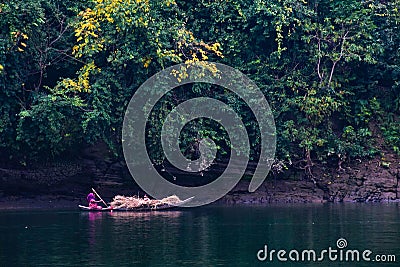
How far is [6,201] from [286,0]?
1492 centimetres

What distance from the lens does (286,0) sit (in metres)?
32.8

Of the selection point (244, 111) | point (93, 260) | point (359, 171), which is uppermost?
→ point (244, 111)

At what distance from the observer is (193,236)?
22.3 m

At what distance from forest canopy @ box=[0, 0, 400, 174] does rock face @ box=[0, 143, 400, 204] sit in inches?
25.8

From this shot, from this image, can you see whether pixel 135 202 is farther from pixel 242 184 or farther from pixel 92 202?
pixel 242 184

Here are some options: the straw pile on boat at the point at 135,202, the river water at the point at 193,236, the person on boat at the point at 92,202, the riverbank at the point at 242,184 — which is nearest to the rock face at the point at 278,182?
the riverbank at the point at 242,184

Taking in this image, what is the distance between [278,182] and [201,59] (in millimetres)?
6563

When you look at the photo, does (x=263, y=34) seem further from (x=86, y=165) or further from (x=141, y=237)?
(x=141, y=237)

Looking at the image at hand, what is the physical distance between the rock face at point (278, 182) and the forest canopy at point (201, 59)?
0.65 meters

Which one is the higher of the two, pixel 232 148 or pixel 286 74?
pixel 286 74

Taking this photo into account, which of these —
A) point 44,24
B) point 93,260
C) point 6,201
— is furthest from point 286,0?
point 93,260

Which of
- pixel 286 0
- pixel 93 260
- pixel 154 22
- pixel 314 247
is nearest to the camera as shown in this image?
pixel 93 260

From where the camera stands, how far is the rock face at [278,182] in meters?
32.7

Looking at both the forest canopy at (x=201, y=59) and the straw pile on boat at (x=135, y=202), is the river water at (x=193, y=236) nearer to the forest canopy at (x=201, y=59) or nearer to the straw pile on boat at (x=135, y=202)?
the straw pile on boat at (x=135, y=202)
